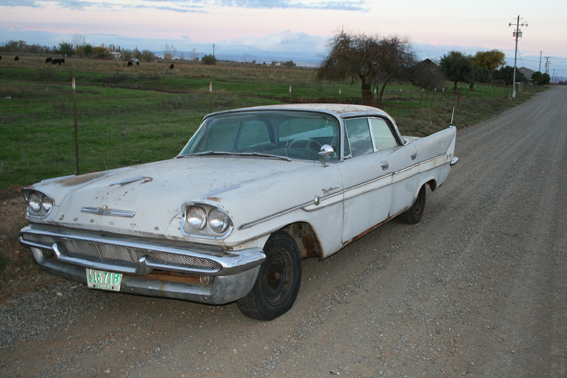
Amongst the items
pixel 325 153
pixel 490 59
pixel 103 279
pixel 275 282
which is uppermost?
pixel 490 59

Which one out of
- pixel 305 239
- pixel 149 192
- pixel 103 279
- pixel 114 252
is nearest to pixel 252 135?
pixel 305 239

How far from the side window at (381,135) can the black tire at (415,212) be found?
3.02 ft

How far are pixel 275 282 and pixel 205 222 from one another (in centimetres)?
85

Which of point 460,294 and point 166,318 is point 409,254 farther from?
point 166,318

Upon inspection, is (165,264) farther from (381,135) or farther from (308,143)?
(381,135)

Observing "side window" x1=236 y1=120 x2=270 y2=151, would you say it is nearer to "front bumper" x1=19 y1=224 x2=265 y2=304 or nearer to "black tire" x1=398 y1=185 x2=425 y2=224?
"front bumper" x1=19 y1=224 x2=265 y2=304

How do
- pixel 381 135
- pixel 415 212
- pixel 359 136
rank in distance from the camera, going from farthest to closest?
pixel 415 212 → pixel 381 135 → pixel 359 136

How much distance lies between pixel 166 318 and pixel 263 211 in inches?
46.0

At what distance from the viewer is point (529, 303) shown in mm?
3926

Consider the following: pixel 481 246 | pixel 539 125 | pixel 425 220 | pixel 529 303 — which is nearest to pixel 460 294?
pixel 529 303

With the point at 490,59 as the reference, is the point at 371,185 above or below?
below

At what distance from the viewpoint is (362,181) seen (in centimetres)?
441

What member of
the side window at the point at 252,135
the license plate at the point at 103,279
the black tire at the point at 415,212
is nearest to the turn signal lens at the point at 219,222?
the license plate at the point at 103,279

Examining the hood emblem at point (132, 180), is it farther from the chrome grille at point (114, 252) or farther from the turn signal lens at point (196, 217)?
the turn signal lens at point (196, 217)
